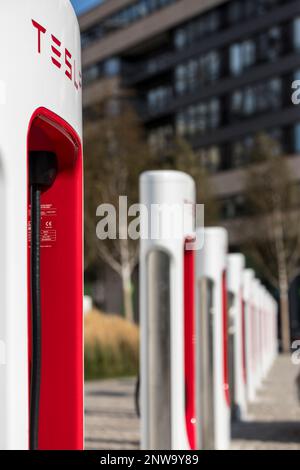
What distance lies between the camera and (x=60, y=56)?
2.45m

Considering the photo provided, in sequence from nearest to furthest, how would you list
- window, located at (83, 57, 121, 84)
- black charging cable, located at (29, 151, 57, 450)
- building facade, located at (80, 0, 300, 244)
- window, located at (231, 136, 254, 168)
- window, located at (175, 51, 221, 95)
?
black charging cable, located at (29, 151, 57, 450) → building facade, located at (80, 0, 300, 244) → window, located at (231, 136, 254, 168) → window, located at (175, 51, 221, 95) → window, located at (83, 57, 121, 84)

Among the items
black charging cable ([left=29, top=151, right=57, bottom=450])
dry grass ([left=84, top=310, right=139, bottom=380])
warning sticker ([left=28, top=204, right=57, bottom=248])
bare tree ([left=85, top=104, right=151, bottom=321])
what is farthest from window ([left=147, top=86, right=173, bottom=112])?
black charging cable ([left=29, top=151, right=57, bottom=450])

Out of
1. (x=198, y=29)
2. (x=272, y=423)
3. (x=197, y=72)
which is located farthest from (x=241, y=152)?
(x=272, y=423)

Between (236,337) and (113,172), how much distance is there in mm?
24448

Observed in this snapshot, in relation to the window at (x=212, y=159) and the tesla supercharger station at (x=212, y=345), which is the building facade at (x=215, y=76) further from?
the tesla supercharger station at (x=212, y=345)

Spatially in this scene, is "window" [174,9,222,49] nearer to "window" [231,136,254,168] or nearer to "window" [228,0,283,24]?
"window" [228,0,283,24]

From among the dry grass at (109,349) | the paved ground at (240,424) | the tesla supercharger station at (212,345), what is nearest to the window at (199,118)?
the dry grass at (109,349)

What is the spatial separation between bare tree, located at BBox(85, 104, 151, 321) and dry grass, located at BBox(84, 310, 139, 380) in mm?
15082

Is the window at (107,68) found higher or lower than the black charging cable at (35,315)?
higher

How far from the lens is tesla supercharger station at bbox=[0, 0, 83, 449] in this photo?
2.08m

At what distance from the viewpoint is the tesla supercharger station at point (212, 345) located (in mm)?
7938

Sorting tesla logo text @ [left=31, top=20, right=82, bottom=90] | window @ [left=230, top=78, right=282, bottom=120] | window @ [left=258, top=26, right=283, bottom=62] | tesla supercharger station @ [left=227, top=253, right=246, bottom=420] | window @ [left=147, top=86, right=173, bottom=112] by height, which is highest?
window @ [left=258, top=26, right=283, bottom=62]

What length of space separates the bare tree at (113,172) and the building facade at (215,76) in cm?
148

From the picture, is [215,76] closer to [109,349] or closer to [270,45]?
[270,45]
